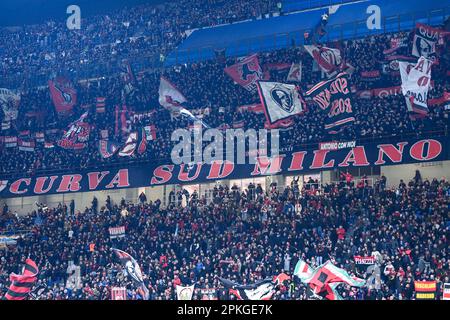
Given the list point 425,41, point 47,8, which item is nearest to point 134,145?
point 425,41

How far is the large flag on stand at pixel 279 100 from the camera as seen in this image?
3656 centimetres

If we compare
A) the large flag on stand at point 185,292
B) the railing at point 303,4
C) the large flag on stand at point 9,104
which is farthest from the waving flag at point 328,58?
the large flag on stand at point 9,104

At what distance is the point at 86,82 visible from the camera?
4625 cm

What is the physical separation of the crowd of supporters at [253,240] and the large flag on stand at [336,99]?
279 cm

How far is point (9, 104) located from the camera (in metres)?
46.4

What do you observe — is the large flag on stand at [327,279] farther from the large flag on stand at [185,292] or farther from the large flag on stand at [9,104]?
the large flag on stand at [9,104]

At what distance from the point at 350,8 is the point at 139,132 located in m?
11.8

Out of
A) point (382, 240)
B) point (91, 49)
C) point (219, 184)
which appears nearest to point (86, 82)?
point (91, 49)

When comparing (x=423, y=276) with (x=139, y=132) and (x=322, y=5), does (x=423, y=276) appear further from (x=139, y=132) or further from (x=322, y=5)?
(x=322, y=5)

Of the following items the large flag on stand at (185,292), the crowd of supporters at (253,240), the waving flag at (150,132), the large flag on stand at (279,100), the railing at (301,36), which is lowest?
the large flag on stand at (185,292)

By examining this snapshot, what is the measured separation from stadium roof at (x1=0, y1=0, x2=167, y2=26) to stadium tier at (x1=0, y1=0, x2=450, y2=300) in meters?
0.53

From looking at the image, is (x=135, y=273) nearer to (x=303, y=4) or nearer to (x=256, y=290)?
(x=256, y=290)

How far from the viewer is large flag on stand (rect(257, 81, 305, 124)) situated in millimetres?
36562

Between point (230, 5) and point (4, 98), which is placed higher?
point (230, 5)
